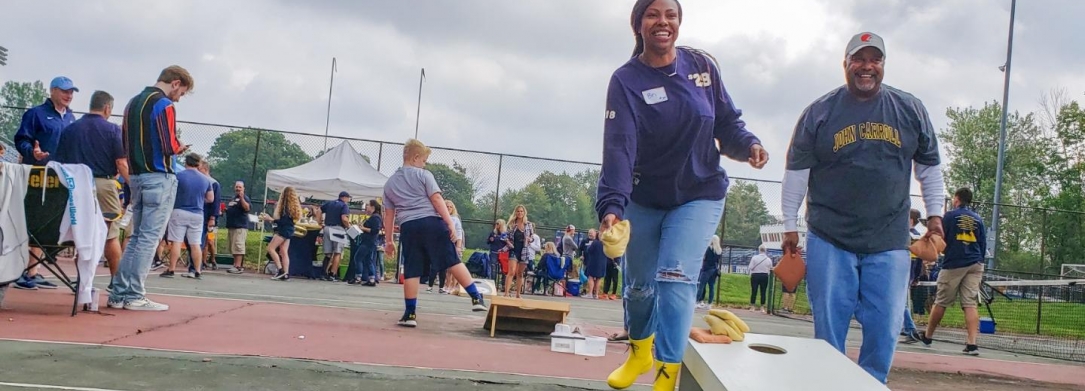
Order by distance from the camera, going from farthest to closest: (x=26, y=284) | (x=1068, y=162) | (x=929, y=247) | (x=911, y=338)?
(x=1068, y=162) < (x=911, y=338) < (x=26, y=284) < (x=929, y=247)

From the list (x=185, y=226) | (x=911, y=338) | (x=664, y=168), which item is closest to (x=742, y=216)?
(x=911, y=338)

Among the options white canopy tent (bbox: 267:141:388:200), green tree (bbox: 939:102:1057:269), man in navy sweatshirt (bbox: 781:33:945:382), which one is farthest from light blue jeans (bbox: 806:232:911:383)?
green tree (bbox: 939:102:1057:269)

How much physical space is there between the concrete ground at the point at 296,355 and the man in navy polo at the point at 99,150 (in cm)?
97

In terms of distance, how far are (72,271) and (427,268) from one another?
7.49 metres

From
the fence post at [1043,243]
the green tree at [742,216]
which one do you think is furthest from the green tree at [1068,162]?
the green tree at [742,216]

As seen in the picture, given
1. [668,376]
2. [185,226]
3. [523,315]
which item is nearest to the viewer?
[668,376]

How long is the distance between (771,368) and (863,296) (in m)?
1.46

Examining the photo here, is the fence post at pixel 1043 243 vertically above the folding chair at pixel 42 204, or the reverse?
the fence post at pixel 1043 243

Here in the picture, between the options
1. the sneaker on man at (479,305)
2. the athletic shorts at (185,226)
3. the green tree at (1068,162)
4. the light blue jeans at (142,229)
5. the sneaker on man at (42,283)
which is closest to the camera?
the light blue jeans at (142,229)

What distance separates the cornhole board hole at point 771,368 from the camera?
7.27ft

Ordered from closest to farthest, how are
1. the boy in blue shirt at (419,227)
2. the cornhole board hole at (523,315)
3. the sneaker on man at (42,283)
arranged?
the cornhole board hole at (523,315) → the boy in blue shirt at (419,227) → the sneaker on man at (42,283)

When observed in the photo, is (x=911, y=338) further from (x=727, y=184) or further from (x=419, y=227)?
(x=727, y=184)

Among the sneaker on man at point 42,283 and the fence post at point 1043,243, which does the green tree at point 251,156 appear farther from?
the fence post at point 1043,243

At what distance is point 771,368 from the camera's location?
2.47 m
